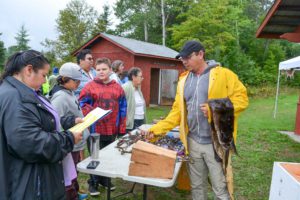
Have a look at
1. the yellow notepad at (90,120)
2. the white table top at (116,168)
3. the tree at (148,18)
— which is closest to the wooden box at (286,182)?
the white table top at (116,168)

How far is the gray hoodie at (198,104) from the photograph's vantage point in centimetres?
305

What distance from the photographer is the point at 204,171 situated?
3225mm

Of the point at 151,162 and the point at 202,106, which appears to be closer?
the point at 151,162

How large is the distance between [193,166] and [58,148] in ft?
5.67

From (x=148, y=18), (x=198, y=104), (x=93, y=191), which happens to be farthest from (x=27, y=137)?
(x=148, y=18)

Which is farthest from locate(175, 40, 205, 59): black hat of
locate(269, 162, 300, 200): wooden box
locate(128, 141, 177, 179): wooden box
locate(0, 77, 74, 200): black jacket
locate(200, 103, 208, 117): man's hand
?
locate(0, 77, 74, 200): black jacket

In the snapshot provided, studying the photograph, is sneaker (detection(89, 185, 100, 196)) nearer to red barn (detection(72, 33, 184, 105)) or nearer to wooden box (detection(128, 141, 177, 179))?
wooden box (detection(128, 141, 177, 179))

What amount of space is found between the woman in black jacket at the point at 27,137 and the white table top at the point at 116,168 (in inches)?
29.1

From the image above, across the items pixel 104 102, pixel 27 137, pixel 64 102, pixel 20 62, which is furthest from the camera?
pixel 104 102

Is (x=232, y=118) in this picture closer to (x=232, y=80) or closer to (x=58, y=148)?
(x=232, y=80)

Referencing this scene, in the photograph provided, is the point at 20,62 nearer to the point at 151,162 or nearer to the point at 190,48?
the point at 151,162

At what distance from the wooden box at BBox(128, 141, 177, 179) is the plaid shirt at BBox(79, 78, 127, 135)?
5.42 feet

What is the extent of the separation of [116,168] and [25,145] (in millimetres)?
1253

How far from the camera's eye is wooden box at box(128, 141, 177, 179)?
259cm
